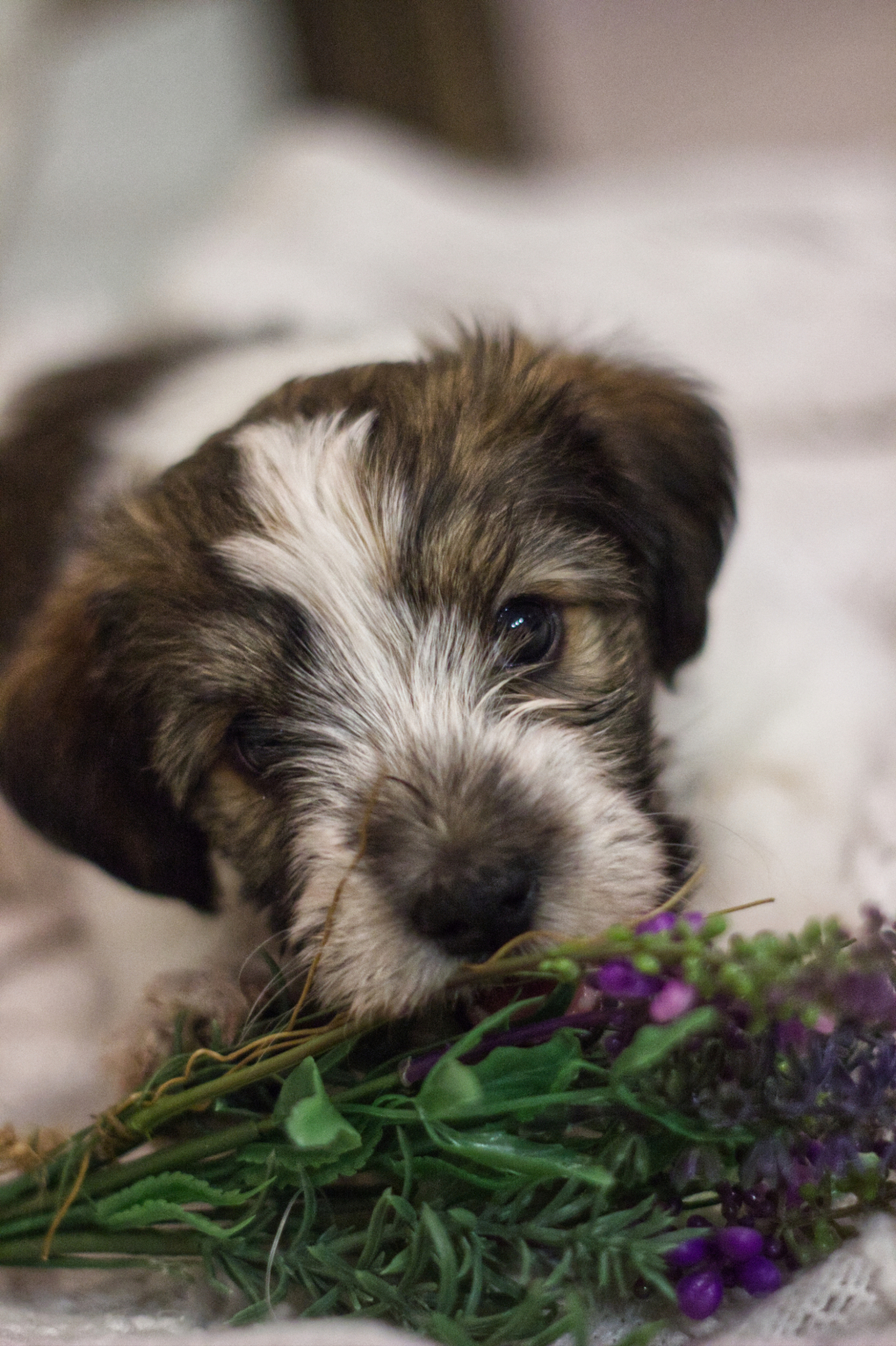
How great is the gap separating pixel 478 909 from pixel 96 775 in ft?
2.18

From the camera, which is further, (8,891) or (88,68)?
(88,68)

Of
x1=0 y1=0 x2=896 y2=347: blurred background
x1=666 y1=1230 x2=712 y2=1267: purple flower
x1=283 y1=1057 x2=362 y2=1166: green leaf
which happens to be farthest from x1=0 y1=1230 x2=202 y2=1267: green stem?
x1=0 y1=0 x2=896 y2=347: blurred background

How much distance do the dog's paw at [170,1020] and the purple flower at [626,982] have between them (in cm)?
59

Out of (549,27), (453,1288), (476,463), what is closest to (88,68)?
(549,27)

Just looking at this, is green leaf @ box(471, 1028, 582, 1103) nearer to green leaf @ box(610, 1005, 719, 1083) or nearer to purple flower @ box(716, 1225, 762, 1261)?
green leaf @ box(610, 1005, 719, 1083)

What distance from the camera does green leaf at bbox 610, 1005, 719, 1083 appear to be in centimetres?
91

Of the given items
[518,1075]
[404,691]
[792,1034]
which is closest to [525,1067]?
[518,1075]

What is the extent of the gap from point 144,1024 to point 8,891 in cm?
89

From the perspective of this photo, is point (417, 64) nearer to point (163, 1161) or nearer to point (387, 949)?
point (387, 949)

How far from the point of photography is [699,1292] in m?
1.08

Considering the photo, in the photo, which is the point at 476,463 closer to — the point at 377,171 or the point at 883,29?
the point at 377,171

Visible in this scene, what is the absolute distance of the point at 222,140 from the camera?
221 inches

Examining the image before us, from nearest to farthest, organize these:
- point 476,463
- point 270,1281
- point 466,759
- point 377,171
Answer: point 270,1281 → point 466,759 → point 476,463 → point 377,171

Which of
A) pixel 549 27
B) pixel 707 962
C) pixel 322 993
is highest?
pixel 549 27
